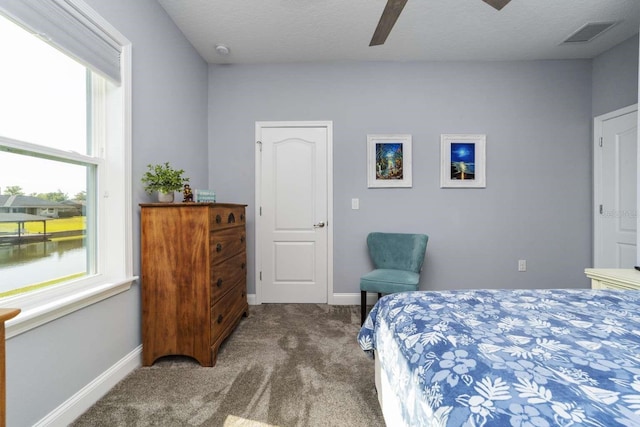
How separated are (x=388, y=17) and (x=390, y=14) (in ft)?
0.11

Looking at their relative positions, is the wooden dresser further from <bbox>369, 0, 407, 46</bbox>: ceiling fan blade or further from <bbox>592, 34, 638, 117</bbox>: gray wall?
<bbox>592, 34, 638, 117</bbox>: gray wall

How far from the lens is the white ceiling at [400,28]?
2.31 m

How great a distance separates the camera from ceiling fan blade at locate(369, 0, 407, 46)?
1.56m

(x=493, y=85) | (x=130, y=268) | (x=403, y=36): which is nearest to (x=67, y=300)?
(x=130, y=268)

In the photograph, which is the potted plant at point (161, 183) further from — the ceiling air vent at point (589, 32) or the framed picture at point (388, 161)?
the ceiling air vent at point (589, 32)

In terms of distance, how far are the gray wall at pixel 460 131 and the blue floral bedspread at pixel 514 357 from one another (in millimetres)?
1850

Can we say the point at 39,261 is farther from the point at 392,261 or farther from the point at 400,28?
the point at 400,28

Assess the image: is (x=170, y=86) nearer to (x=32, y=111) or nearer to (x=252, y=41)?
(x=252, y=41)

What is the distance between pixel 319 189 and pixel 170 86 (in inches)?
68.6

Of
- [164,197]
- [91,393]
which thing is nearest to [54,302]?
[91,393]

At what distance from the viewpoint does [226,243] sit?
2.27m

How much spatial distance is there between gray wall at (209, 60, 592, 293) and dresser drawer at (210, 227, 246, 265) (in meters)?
1.13

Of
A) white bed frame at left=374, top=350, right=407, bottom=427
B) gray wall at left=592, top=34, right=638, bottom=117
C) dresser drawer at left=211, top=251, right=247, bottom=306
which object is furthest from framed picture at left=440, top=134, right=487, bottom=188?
white bed frame at left=374, top=350, right=407, bottom=427

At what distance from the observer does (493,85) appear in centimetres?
320
